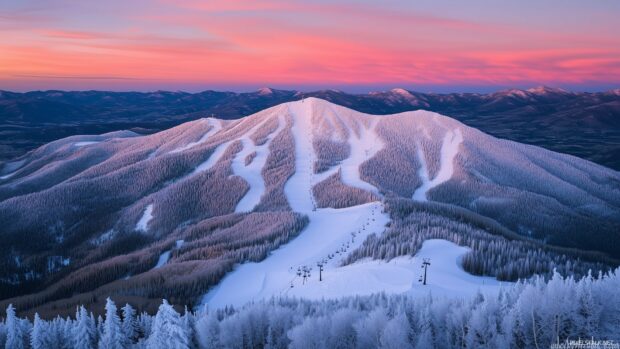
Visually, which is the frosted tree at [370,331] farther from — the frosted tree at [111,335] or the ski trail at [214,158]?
the ski trail at [214,158]

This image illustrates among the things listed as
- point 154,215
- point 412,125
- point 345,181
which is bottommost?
point 154,215

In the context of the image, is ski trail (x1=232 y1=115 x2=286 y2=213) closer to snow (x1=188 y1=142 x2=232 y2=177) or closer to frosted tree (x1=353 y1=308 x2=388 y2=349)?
snow (x1=188 y1=142 x2=232 y2=177)

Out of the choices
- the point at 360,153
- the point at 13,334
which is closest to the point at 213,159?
the point at 360,153

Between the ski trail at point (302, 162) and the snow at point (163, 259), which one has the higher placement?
the ski trail at point (302, 162)

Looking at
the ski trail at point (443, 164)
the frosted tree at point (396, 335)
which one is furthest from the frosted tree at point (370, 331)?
the ski trail at point (443, 164)

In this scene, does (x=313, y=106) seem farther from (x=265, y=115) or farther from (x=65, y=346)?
(x=65, y=346)

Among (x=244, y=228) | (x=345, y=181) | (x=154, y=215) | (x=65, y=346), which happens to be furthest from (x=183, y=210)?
(x=65, y=346)

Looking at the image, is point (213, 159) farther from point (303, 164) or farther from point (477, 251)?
point (477, 251)
